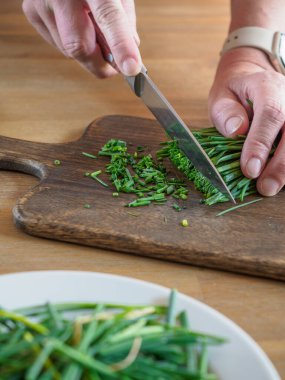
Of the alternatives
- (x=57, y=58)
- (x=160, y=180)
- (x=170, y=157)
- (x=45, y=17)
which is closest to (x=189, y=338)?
(x=160, y=180)

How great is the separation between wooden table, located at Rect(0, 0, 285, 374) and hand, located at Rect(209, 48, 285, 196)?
0.18 meters

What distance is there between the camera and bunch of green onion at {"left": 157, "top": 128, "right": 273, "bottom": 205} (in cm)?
168

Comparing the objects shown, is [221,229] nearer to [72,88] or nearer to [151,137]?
[151,137]

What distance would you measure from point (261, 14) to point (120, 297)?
1.47 meters

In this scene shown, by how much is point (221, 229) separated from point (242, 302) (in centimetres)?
24

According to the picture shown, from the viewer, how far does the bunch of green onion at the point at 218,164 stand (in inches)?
66.2

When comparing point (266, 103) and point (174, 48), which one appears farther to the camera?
point (174, 48)

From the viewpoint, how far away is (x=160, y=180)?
5.63 ft

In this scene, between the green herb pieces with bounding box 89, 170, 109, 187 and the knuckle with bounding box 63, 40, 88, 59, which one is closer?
the green herb pieces with bounding box 89, 170, 109, 187

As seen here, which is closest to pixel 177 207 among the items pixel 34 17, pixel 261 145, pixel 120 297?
Result: pixel 261 145

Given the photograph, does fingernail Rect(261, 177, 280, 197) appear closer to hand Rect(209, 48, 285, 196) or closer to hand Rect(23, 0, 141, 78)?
hand Rect(209, 48, 285, 196)

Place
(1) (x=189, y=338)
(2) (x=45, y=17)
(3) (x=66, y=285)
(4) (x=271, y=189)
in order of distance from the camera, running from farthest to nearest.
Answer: (2) (x=45, y=17), (4) (x=271, y=189), (3) (x=66, y=285), (1) (x=189, y=338)

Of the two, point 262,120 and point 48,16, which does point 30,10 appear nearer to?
point 48,16

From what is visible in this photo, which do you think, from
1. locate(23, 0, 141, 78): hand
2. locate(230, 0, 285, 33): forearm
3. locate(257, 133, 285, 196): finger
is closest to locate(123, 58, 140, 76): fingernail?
locate(23, 0, 141, 78): hand
